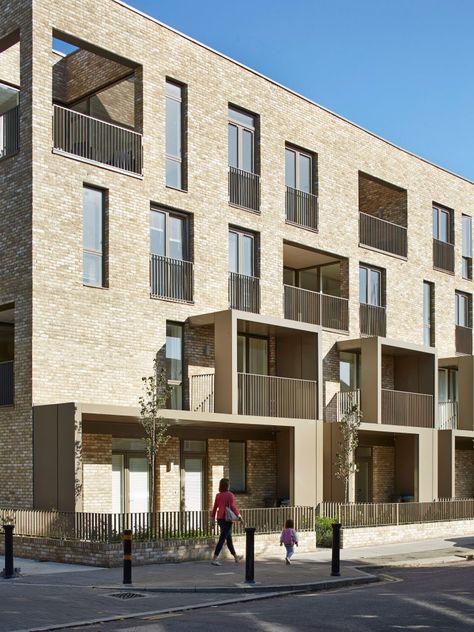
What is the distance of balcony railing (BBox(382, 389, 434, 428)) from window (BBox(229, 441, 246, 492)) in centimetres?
557

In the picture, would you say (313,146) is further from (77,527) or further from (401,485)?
(77,527)

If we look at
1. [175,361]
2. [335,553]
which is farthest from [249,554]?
[175,361]

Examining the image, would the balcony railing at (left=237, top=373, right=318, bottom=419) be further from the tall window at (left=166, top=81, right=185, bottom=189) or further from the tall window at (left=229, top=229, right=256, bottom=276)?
the tall window at (left=166, top=81, right=185, bottom=189)

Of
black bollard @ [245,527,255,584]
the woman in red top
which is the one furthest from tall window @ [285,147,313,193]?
black bollard @ [245,527,255,584]

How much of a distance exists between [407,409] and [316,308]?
4.65 metres

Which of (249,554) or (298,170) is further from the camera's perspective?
(298,170)

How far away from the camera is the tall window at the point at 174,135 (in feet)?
86.4

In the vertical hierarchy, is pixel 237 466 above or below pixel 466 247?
below

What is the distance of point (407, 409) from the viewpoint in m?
31.9

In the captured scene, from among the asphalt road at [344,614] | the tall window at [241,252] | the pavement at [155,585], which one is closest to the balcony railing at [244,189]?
the tall window at [241,252]

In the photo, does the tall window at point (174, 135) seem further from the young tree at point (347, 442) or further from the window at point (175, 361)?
the young tree at point (347, 442)

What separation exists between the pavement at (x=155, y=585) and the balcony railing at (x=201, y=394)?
4.98m

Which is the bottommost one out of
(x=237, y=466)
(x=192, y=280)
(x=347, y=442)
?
(x=237, y=466)

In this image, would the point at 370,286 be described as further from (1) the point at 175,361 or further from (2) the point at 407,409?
(1) the point at 175,361
